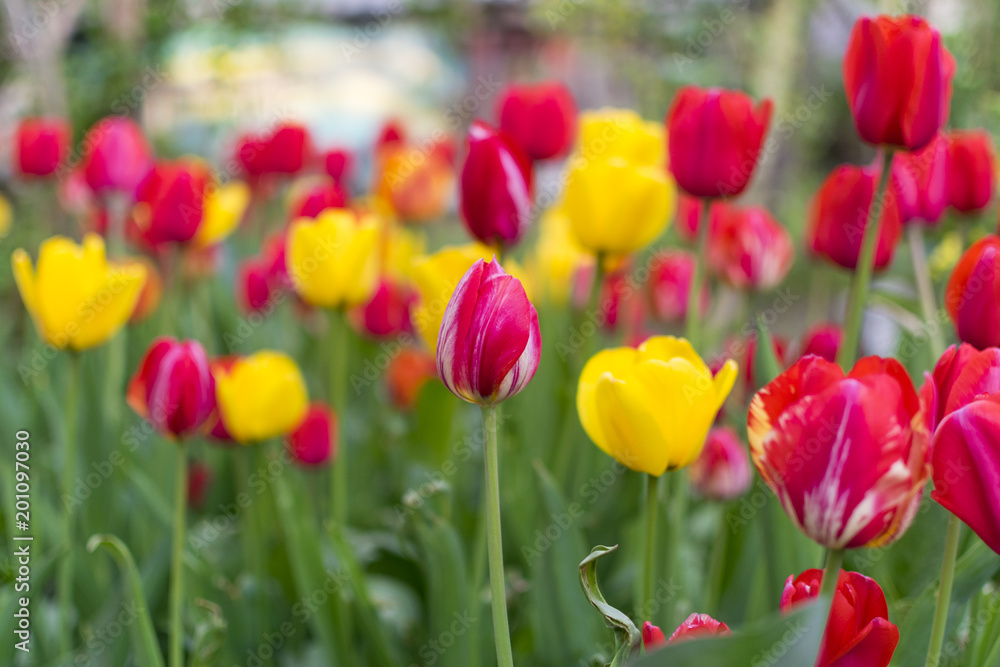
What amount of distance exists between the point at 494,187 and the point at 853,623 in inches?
17.9

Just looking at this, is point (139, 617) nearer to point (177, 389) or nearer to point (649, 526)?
point (177, 389)

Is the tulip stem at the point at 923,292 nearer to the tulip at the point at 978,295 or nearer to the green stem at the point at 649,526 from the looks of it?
the tulip at the point at 978,295

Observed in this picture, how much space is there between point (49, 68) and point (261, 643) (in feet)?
5.20

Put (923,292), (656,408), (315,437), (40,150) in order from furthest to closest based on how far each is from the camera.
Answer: (40,150)
(315,437)
(923,292)
(656,408)

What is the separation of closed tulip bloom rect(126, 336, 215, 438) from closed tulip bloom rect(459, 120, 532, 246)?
0.26 metres

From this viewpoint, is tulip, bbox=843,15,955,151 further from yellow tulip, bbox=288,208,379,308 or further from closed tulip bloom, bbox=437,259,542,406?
yellow tulip, bbox=288,208,379,308

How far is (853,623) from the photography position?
39 cm

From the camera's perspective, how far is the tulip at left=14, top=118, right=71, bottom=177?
1409 mm

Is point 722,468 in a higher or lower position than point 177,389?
lower

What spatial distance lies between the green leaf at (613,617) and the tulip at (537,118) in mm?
724

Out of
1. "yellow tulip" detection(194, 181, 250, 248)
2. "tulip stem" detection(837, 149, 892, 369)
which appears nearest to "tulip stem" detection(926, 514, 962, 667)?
"tulip stem" detection(837, 149, 892, 369)

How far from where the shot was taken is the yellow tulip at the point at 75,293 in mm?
753

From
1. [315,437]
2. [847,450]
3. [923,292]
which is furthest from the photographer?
[315,437]

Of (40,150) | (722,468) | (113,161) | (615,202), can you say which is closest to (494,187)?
(615,202)
